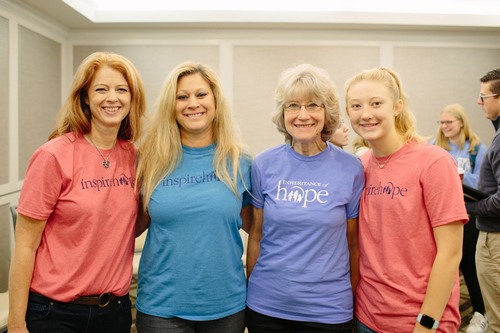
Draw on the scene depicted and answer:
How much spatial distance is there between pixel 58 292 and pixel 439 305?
1299 millimetres

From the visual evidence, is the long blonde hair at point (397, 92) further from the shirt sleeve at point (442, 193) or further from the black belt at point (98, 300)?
the black belt at point (98, 300)

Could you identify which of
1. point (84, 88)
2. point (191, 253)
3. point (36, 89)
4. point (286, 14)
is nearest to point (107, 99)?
point (84, 88)

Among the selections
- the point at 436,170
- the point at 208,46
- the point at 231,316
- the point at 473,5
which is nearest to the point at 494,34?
the point at 473,5

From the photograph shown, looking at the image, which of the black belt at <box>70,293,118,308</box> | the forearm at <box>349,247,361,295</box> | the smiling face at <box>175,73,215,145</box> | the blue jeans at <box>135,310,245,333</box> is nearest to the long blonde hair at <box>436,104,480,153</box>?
the forearm at <box>349,247,361,295</box>

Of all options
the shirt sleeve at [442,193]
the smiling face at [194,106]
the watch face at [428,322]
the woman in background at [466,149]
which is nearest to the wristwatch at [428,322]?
the watch face at [428,322]

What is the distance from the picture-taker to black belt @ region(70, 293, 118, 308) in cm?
155

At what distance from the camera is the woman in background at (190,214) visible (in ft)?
5.29

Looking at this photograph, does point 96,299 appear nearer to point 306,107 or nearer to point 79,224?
point 79,224

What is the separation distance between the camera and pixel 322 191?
5.41 feet

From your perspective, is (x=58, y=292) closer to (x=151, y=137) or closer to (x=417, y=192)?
(x=151, y=137)

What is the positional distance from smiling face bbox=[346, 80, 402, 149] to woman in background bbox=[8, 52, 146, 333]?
88 centimetres

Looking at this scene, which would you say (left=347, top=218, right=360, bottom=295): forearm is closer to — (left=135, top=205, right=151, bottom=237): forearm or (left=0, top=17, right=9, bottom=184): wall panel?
(left=135, top=205, right=151, bottom=237): forearm

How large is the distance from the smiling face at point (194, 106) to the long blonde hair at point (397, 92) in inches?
21.6

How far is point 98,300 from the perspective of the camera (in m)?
1.57
